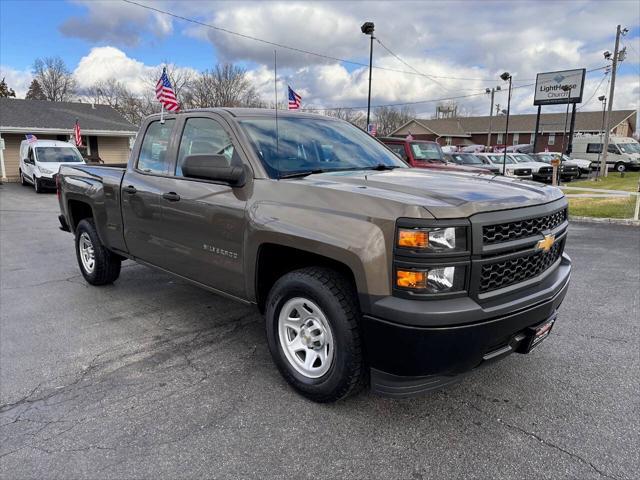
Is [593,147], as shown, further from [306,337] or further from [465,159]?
[306,337]

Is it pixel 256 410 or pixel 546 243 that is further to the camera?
pixel 256 410

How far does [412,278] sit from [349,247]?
40 centimetres

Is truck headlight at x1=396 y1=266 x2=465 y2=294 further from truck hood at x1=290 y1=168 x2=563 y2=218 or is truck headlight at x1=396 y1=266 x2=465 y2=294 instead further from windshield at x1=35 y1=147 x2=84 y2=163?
windshield at x1=35 y1=147 x2=84 y2=163

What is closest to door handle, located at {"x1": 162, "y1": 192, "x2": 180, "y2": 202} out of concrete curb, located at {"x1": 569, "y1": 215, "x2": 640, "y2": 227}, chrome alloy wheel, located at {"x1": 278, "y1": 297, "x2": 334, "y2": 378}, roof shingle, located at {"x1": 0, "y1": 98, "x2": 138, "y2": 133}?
chrome alloy wheel, located at {"x1": 278, "y1": 297, "x2": 334, "y2": 378}

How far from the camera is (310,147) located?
3789mm

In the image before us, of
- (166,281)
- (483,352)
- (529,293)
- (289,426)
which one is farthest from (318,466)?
(166,281)

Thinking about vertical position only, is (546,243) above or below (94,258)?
above

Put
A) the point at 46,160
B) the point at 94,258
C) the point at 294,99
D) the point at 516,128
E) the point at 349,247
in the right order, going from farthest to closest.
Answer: the point at 516,128, the point at 46,160, the point at 294,99, the point at 94,258, the point at 349,247

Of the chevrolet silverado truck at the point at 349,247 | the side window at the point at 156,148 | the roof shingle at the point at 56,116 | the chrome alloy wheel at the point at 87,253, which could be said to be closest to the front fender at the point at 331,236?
the chevrolet silverado truck at the point at 349,247

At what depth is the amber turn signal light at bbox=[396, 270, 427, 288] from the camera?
95.4 inches

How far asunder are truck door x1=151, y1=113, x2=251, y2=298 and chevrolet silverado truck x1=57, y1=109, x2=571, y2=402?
14 mm

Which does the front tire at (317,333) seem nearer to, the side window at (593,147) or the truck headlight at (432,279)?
the truck headlight at (432,279)

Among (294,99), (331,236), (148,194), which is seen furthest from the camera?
(294,99)

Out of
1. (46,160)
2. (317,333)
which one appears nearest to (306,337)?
(317,333)
